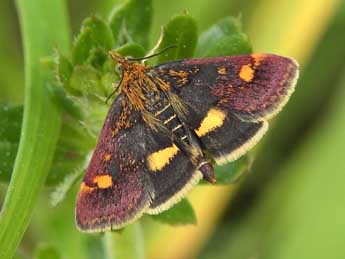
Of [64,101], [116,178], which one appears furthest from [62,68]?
[116,178]

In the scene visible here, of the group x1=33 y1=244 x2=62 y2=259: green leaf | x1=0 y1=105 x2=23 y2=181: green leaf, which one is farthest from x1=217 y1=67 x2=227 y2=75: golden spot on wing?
x1=33 y1=244 x2=62 y2=259: green leaf

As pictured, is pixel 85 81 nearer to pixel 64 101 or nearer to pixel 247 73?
pixel 64 101

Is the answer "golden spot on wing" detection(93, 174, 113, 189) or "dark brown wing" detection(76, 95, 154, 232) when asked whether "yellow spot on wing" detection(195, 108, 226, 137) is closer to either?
"dark brown wing" detection(76, 95, 154, 232)

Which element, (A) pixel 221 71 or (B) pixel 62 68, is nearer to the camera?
(B) pixel 62 68

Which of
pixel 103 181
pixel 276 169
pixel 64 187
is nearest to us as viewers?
pixel 64 187

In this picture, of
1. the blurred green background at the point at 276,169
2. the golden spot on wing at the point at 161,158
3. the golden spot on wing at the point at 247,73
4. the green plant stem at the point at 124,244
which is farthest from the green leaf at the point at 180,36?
the blurred green background at the point at 276,169

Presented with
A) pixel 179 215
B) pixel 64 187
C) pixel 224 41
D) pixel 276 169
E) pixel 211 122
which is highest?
pixel 224 41

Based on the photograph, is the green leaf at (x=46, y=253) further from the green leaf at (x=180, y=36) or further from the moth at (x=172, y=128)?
the green leaf at (x=180, y=36)
